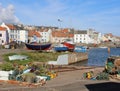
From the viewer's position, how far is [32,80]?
1920 centimetres

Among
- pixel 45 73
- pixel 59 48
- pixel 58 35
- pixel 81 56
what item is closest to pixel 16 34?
pixel 58 35

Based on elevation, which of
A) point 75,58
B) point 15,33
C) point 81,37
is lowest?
point 75,58

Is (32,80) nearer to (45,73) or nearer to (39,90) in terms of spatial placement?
(39,90)

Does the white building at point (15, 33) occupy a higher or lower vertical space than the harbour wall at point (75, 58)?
→ higher

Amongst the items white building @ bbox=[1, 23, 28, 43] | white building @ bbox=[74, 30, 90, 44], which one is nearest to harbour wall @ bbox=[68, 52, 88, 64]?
white building @ bbox=[1, 23, 28, 43]

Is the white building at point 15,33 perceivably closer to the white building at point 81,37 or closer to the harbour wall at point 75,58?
the white building at point 81,37

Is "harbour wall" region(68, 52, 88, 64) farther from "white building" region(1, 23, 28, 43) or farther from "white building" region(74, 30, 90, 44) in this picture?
"white building" region(74, 30, 90, 44)

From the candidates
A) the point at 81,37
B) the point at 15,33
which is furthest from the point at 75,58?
the point at 81,37

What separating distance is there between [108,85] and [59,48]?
43.9 meters

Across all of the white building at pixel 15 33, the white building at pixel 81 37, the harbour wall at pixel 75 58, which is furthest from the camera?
the white building at pixel 81 37

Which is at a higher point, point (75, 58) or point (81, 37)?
point (81, 37)

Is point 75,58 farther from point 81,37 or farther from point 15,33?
point 81,37

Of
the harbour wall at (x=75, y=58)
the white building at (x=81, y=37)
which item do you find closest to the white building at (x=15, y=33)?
the white building at (x=81, y=37)

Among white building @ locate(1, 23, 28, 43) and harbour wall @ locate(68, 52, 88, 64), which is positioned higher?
white building @ locate(1, 23, 28, 43)
